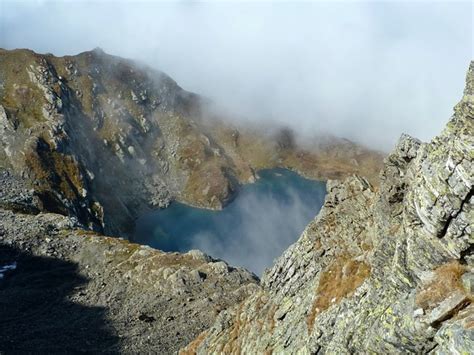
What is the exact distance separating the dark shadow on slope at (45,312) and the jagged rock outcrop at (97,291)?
5.6 inches

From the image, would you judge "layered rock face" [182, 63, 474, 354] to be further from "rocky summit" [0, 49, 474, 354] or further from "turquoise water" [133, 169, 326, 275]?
"turquoise water" [133, 169, 326, 275]

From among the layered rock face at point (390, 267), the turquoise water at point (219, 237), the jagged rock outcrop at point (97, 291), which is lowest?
the layered rock face at point (390, 267)

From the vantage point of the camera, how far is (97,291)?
82188mm

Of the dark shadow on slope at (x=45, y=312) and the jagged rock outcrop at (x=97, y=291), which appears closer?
the dark shadow on slope at (x=45, y=312)

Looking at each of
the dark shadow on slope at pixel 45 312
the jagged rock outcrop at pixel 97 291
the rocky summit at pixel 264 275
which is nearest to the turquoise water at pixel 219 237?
the rocky summit at pixel 264 275

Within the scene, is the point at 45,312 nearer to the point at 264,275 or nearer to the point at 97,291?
the point at 97,291

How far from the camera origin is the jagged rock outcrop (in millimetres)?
68125

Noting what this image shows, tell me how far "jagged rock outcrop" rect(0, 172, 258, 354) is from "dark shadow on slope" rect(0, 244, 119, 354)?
142 millimetres

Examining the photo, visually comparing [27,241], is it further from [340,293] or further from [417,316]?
[417,316]

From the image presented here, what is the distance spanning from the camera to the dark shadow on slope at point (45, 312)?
216 feet

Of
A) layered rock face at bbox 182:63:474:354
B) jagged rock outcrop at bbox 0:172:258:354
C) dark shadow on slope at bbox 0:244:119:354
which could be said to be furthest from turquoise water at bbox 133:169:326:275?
layered rock face at bbox 182:63:474:354

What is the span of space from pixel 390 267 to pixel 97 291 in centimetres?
6569

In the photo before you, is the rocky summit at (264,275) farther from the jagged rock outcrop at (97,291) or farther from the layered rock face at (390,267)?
the jagged rock outcrop at (97,291)

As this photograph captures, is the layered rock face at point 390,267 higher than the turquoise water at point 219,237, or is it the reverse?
the turquoise water at point 219,237
